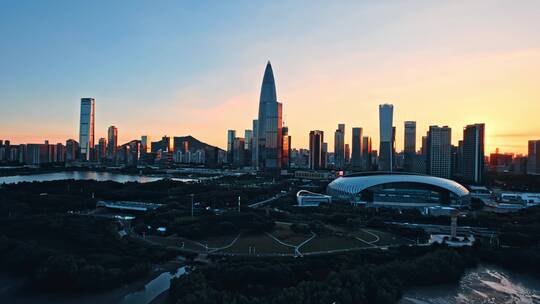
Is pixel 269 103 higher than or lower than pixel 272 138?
higher

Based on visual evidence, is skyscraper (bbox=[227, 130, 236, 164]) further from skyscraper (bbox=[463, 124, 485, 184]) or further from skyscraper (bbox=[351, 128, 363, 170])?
skyscraper (bbox=[463, 124, 485, 184])

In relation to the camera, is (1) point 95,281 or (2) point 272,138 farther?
(2) point 272,138

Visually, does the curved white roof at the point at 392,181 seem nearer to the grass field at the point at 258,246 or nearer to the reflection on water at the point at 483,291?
the grass field at the point at 258,246

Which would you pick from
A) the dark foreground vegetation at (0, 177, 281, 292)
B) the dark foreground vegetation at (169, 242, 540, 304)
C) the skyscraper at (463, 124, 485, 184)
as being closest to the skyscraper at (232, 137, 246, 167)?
the skyscraper at (463, 124, 485, 184)

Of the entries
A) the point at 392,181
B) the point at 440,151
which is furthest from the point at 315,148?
the point at 392,181

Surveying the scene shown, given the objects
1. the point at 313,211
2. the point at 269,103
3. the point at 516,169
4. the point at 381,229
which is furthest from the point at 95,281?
the point at 516,169

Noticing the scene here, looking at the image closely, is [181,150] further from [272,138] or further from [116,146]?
[272,138]

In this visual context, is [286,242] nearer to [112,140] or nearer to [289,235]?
[289,235]
